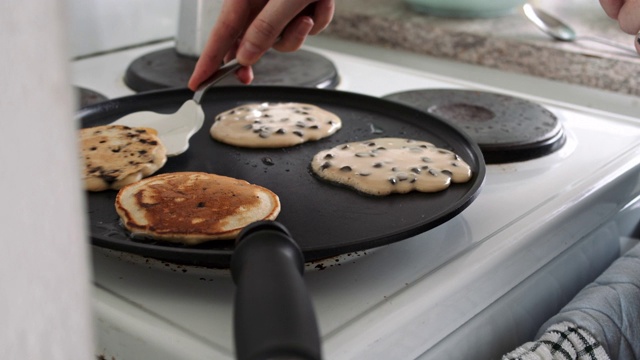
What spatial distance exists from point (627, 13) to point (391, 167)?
381 millimetres

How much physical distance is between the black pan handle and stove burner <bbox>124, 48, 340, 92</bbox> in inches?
34.2

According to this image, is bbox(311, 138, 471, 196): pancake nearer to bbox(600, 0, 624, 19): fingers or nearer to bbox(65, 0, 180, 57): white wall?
bbox(600, 0, 624, 19): fingers

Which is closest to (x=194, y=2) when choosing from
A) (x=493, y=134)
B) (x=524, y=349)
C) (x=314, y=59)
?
(x=314, y=59)

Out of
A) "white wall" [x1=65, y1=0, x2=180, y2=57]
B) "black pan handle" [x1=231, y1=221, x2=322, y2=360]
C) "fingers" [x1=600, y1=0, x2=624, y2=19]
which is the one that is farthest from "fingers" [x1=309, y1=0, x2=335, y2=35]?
"black pan handle" [x1=231, y1=221, x2=322, y2=360]

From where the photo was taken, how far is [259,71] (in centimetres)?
140

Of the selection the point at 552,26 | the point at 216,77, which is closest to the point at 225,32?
the point at 216,77

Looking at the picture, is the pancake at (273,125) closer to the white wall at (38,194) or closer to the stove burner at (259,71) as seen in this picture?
the stove burner at (259,71)

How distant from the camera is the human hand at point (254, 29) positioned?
40.9 inches

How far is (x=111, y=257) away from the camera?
0.75m

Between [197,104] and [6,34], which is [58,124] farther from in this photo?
[197,104]

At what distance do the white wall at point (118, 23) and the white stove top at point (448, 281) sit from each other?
0.84m

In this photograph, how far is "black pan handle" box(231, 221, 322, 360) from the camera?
0.32m

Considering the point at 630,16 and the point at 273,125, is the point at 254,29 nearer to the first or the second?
the point at 273,125

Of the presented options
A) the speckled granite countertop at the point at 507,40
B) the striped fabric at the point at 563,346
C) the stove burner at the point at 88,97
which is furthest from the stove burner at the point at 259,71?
the striped fabric at the point at 563,346
